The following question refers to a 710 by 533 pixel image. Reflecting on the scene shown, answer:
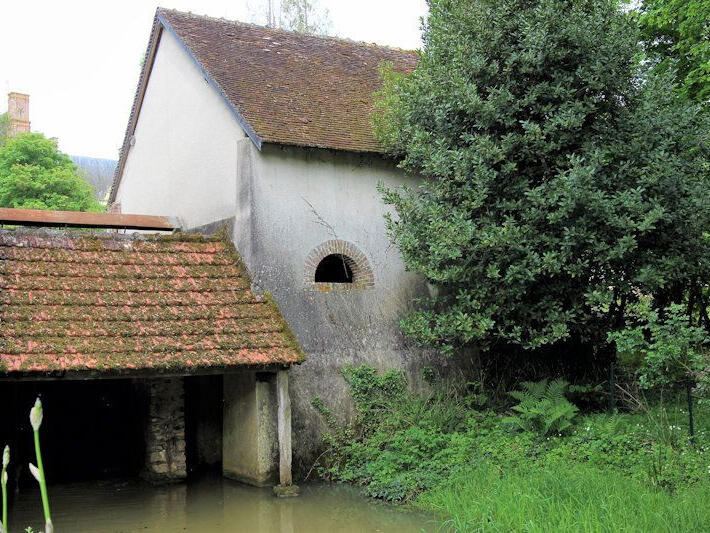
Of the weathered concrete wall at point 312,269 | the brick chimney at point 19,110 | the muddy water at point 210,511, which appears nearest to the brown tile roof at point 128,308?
the weathered concrete wall at point 312,269

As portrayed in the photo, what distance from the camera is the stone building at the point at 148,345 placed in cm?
1002

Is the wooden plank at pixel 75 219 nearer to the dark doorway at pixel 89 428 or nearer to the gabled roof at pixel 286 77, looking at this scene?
the gabled roof at pixel 286 77

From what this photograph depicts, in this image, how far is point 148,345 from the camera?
10.4 m

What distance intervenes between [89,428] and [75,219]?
427 centimetres

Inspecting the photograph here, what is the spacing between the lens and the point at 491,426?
1182cm

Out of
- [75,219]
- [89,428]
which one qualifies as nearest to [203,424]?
[89,428]

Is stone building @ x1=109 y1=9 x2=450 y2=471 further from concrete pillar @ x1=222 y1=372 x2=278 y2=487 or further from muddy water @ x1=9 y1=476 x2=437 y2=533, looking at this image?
muddy water @ x1=9 y1=476 x2=437 y2=533

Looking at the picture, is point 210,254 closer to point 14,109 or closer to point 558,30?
point 558,30

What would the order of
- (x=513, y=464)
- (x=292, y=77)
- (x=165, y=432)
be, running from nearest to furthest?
(x=513, y=464) → (x=165, y=432) → (x=292, y=77)

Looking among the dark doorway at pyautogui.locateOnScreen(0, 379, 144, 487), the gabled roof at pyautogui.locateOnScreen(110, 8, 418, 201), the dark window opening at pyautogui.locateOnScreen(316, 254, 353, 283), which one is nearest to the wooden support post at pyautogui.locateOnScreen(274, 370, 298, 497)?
the dark window opening at pyautogui.locateOnScreen(316, 254, 353, 283)

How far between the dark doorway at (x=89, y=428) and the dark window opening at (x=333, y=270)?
4.18m

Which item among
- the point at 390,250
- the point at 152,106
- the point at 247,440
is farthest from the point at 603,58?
the point at 152,106

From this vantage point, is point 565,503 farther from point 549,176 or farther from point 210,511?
point 549,176

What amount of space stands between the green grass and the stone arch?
4506 mm
